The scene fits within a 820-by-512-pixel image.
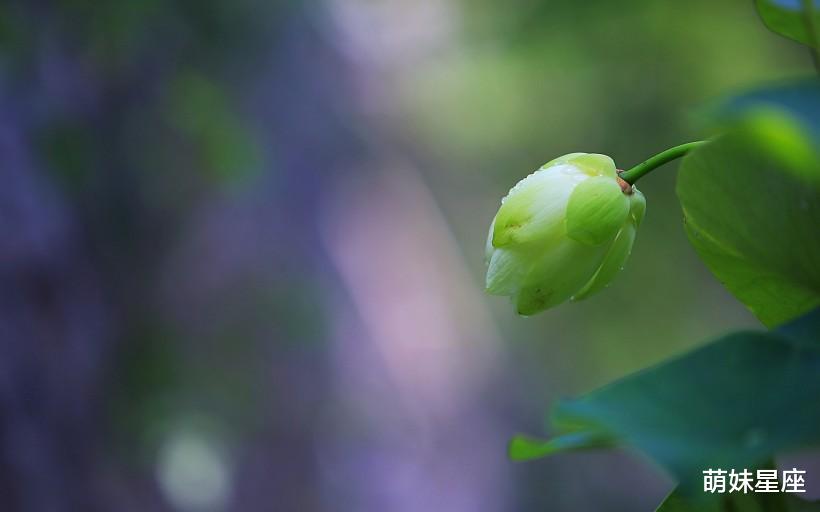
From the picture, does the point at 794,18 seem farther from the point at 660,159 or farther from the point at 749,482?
the point at 749,482

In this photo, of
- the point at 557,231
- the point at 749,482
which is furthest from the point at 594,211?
the point at 749,482

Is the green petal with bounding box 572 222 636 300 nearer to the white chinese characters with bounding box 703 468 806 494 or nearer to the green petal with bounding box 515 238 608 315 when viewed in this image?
the green petal with bounding box 515 238 608 315

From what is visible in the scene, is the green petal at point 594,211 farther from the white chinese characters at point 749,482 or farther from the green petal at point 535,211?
the white chinese characters at point 749,482

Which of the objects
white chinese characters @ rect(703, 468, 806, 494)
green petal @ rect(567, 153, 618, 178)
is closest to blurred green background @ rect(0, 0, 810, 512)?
green petal @ rect(567, 153, 618, 178)

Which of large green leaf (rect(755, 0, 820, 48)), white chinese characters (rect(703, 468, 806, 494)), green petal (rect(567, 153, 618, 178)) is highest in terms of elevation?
large green leaf (rect(755, 0, 820, 48))

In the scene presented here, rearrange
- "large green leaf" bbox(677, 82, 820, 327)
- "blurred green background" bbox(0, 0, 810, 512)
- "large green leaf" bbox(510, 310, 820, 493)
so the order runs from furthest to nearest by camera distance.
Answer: "blurred green background" bbox(0, 0, 810, 512)
"large green leaf" bbox(677, 82, 820, 327)
"large green leaf" bbox(510, 310, 820, 493)

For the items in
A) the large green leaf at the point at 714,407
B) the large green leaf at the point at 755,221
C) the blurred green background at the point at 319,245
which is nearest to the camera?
the large green leaf at the point at 714,407


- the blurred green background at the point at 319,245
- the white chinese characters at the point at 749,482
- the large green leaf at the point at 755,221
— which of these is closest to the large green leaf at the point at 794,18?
the large green leaf at the point at 755,221
